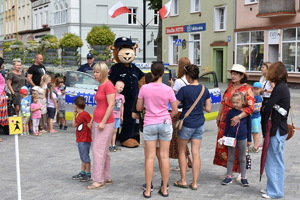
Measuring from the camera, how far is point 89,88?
40.7 ft

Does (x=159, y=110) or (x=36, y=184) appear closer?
(x=159, y=110)

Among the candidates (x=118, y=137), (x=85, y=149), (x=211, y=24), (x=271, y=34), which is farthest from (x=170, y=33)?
(x=85, y=149)

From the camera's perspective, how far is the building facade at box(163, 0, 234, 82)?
33531 millimetres

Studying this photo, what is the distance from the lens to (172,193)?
675 centimetres

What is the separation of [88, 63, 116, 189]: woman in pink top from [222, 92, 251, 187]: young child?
1622mm

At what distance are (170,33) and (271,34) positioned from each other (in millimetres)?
12139

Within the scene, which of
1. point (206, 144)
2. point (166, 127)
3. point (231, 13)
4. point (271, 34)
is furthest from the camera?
point (231, 13)

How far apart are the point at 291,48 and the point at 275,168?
2280cm

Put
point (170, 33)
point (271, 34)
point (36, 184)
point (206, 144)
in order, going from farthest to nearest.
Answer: point (170, 33), point (271, 34), point (206, 144), point (36, 184)

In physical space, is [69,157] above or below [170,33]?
below

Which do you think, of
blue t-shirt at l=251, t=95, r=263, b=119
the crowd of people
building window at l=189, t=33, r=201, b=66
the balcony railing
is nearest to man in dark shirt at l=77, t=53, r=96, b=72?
blue t-shirt at l=251, t=95, r=263, b=119

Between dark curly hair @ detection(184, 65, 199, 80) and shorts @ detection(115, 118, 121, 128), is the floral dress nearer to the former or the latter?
dark curly hair @ detection(184, 65, 199, 80)

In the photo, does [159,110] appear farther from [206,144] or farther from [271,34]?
[271,34]

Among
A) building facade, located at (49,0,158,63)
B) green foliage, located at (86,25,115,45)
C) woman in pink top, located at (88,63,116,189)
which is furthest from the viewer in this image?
building facade, located at (49,0,158,63)
